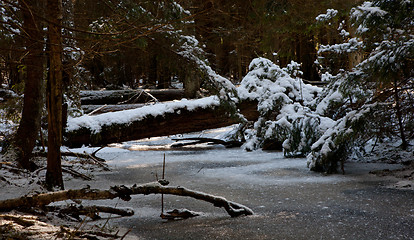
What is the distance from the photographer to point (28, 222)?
272 centimetres

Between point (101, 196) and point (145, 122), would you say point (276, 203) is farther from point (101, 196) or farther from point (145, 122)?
point (145, 122)

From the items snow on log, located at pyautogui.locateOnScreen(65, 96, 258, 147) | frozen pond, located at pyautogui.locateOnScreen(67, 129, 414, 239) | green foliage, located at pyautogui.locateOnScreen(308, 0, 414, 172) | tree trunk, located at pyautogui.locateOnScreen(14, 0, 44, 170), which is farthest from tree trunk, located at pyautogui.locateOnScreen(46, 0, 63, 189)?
green foliage, located at pyautogui.locateOnScreen(308, 0, 414, 172)

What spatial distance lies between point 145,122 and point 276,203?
4391 millimetres

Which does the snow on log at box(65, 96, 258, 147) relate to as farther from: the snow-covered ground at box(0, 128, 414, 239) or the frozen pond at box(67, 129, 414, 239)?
the frozen pond at box(67, 129, 414, 239)

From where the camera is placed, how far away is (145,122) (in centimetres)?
780

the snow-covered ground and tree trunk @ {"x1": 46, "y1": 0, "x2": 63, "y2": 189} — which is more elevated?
tree trunk @ {"x1": 46, "y1": 0, "x2": 63, "y2": 189}

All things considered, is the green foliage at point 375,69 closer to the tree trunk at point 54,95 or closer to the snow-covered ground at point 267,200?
the snow-covered ground at point 267,200

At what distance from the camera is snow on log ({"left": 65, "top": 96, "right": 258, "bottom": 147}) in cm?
743

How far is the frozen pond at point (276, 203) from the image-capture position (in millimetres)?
3035

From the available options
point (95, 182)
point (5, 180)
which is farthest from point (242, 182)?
point (5, 180)

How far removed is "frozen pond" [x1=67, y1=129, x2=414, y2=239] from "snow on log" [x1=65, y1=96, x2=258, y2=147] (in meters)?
0.82

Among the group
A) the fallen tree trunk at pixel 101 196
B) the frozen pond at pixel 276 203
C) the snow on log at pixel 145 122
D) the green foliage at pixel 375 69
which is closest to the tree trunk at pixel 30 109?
the frozen pond at pixel 276 203

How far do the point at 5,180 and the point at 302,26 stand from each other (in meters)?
7.70

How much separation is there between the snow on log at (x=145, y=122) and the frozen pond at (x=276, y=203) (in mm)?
821
